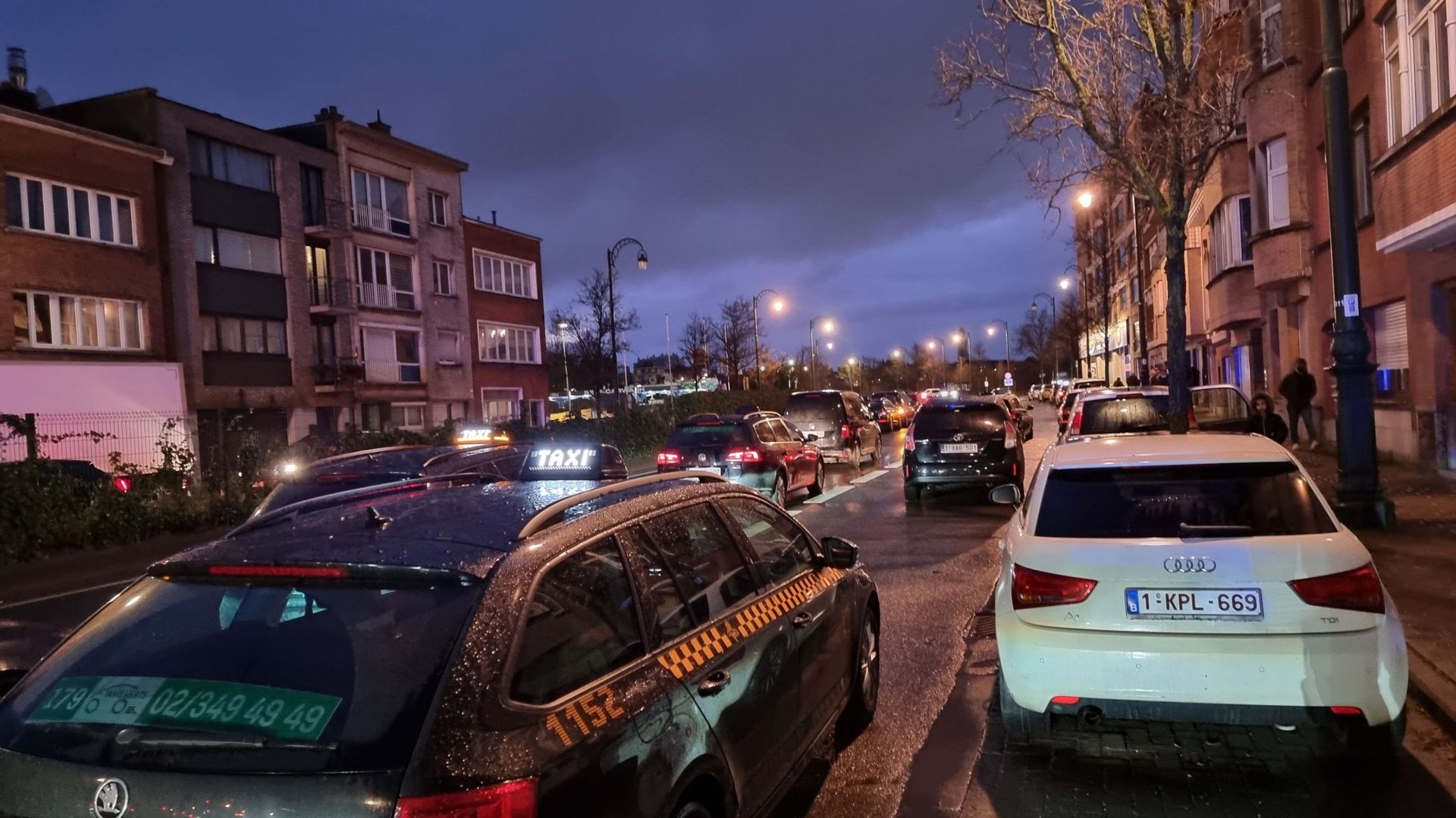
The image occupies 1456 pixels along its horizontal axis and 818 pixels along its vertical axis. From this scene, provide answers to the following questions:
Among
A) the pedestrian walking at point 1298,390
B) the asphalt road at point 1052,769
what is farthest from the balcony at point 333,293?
the asphalt road at point 1052,769

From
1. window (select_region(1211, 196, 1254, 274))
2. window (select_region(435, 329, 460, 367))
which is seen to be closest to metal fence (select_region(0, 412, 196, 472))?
window (select_region(435, 329, 460, 367))

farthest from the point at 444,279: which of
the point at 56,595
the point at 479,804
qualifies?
the point at 479,804

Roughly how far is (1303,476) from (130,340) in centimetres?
3134

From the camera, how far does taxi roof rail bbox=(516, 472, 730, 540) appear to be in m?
3.03

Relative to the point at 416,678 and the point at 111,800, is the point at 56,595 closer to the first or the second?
the point at 111,800

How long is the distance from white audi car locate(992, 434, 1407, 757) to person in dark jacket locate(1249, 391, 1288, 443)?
30.5ft

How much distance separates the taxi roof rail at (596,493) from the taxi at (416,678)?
16mm

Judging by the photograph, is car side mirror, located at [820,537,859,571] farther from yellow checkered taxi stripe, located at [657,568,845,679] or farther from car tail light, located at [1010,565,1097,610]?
car tail light, located at [1010,565,1097,610]

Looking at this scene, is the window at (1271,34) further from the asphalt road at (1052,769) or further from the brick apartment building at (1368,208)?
the asphalt road at (1052,769)

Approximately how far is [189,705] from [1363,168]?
19.4 metres

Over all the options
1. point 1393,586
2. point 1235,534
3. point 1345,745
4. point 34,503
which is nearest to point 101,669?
point 1235,534

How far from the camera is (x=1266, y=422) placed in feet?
49.5

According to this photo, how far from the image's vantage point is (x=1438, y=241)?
13094mm

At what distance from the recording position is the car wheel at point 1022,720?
15.3ft
